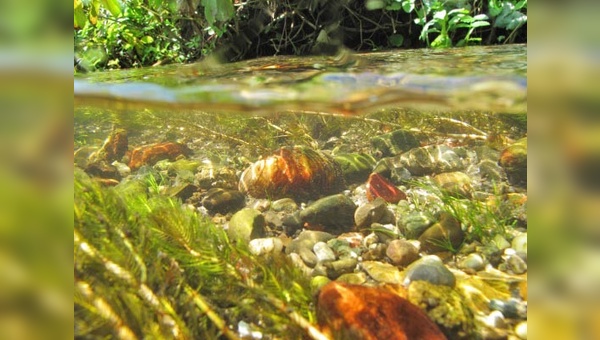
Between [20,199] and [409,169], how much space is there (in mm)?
955

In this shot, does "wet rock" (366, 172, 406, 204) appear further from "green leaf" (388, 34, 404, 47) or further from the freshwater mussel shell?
"green leaf" (388, 34, 404, 47)

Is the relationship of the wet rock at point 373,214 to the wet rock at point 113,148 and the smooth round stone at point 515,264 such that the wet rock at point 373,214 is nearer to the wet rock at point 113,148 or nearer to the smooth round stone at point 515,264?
the smooth round stone at point 515,264

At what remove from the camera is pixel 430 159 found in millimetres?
1189

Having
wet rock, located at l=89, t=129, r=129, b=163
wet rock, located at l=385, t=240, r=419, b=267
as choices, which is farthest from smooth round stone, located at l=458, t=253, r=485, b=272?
wet rock, located at l=89, t=129, r=129, b=163

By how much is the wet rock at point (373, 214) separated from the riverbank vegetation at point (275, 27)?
108 centimetres

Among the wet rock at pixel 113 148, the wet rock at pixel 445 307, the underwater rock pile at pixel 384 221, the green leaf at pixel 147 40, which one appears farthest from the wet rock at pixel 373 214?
the green leaf at pixel 147 40

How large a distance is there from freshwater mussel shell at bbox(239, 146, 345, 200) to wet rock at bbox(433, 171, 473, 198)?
0.88ft

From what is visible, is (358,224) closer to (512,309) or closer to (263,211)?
(263,211)

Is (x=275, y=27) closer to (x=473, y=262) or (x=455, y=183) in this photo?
(x=455, y=183)

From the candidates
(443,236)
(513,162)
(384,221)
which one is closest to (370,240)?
(384,221)

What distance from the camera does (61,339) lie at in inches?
20.3

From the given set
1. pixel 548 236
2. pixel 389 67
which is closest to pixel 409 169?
pixel 389 67

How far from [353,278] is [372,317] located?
13 cm

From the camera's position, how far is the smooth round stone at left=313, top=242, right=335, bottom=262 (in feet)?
3.32
